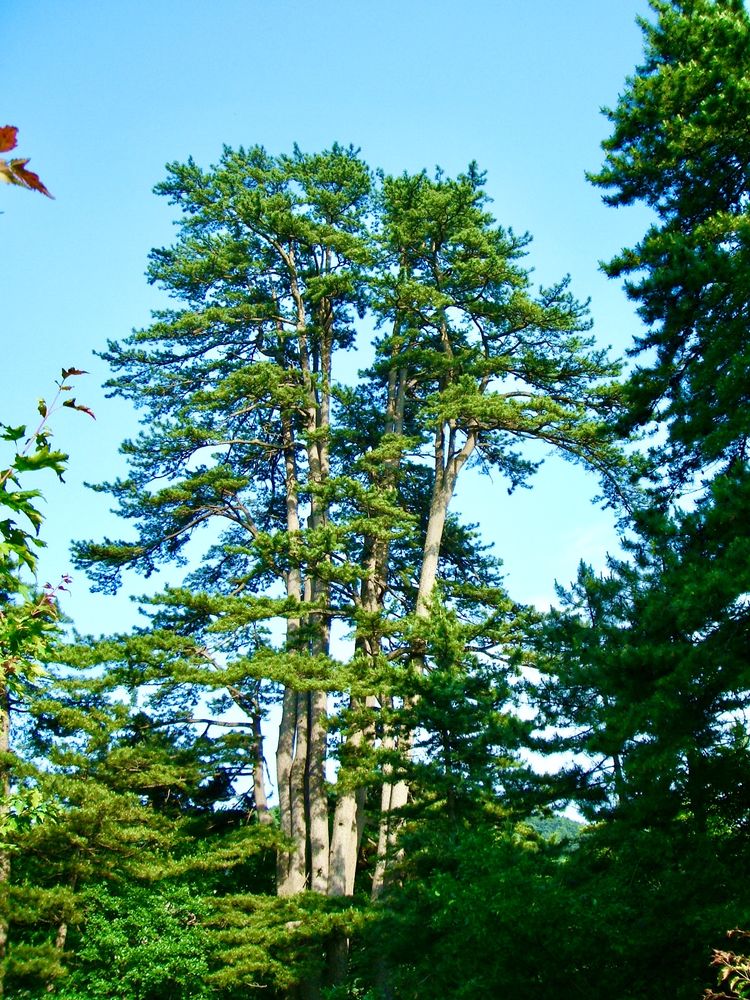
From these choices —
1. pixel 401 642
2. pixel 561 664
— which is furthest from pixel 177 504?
pixel 561 664

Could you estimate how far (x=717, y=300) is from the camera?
27.7 feet

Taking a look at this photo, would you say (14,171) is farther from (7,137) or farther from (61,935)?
(61,935)

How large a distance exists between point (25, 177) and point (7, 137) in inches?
4.5

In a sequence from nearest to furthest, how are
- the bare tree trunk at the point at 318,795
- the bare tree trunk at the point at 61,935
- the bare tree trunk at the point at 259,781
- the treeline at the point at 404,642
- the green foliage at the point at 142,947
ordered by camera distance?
the treeline at the point at 404,642
the green foliage at the point at 142,947
the bare tree trunk at the point at 61,935
the bare tree trunk at the point at 318,795
the bare tree trunk at the point at 259,781

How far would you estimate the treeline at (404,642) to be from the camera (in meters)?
7.50

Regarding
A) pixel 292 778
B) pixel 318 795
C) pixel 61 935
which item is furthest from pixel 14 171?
pixel 292 778

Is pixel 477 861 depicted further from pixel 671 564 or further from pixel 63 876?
pixel 63 876

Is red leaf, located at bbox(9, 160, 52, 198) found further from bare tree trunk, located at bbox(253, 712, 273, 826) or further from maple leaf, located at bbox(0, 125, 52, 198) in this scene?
bare tree trunk, located at bbox(253, 712, 273, 826)

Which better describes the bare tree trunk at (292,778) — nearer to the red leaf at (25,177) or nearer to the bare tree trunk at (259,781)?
the bare tree trunk at (259,781)

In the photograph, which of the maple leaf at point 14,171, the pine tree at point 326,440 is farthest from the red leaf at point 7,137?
the pine tree at point 326,440

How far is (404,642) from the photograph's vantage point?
638 inches

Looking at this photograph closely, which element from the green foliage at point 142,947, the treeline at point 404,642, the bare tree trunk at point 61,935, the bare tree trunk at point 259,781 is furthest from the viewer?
the bare tree trunk at point 259,781

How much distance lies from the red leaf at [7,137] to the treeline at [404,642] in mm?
997

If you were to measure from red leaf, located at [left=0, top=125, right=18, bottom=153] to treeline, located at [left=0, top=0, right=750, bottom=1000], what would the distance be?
1.00m
